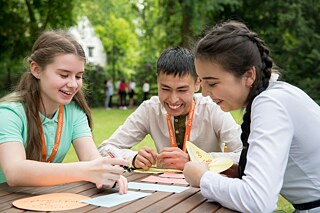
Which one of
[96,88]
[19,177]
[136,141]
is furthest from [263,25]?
[19,177]

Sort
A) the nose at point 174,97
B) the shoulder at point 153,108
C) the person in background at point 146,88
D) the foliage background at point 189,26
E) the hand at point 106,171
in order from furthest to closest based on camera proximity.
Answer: the person in background at point 146,88 < the foliage background at point 189,26 < the shoulder at point 153,108 < the nose at point 174,97 < the hand at point 106,171

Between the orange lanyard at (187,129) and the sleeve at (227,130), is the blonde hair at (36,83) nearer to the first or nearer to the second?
the orange lanyard at (187,129)

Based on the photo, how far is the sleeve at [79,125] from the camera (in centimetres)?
300

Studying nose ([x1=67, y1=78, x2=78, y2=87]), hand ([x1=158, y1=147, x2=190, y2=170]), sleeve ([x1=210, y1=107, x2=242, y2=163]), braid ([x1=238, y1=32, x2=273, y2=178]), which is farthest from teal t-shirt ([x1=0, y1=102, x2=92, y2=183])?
braid ([x1=238, y1=32, x2=273, y2=178])

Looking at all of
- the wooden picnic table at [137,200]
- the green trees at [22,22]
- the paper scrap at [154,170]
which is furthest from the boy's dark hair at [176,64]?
the green trees at [22,22]

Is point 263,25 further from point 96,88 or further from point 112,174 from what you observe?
point 112,174

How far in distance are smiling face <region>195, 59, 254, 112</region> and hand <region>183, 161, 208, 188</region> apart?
343mm

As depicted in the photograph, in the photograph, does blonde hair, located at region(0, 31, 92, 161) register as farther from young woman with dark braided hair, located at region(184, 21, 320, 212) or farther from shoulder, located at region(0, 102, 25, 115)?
young woman with dark braided hair, located at region(184, 21, 320, 212)

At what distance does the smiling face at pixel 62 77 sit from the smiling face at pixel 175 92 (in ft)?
2.66

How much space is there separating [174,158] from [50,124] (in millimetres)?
809

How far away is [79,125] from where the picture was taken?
3.02 metres

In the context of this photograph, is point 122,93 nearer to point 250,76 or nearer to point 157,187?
→ point 157,187

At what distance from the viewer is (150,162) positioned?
9.55 feet

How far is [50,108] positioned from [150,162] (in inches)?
28.2
